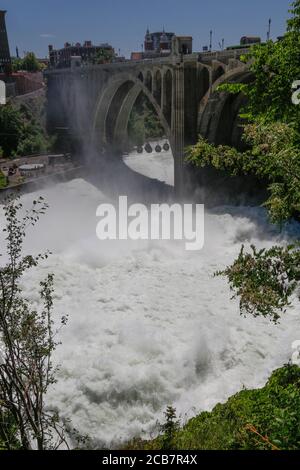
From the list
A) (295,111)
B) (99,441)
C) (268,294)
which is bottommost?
(99,441)

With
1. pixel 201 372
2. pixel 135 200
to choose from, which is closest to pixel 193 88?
pixel 135 200

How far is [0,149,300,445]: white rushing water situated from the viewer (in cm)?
1367

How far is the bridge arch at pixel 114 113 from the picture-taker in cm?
4498

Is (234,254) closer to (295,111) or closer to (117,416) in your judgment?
(117,416)

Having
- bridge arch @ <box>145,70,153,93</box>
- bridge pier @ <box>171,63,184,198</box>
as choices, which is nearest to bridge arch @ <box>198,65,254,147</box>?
bridge pier @ <box>171,63,184,198</box>

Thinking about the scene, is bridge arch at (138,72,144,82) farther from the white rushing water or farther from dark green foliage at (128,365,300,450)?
dark green foliage at (128,365,300,450)

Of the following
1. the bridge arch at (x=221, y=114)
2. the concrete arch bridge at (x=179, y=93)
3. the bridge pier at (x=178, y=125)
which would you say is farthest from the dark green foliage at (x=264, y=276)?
the bridge pier at (x=178, y=125)

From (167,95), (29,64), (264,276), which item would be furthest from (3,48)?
(264,276)

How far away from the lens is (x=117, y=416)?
1323 cm

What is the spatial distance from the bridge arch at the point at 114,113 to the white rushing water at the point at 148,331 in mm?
23563

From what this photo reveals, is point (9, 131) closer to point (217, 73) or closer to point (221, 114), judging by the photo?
point (221, 114)

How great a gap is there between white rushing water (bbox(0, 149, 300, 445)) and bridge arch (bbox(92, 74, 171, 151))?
23.6 meters
